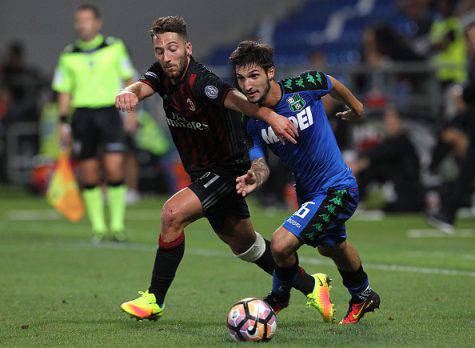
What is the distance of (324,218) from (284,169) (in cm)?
1134

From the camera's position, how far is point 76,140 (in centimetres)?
1260

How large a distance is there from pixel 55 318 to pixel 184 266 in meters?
3.23

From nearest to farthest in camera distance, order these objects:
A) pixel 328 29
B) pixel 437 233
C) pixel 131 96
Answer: pixel 131 96 < pixel 437 233 < pixel 328 29

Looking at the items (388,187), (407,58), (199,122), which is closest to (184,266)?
(199,122)

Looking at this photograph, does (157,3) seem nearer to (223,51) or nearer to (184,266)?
(223,51)

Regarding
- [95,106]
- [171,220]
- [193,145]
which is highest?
[193,145]

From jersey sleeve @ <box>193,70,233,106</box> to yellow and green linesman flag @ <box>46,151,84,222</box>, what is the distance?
7.38 metres

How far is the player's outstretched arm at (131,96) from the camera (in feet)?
21.9

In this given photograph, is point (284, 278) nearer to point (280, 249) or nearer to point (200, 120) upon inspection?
point (280, 249)

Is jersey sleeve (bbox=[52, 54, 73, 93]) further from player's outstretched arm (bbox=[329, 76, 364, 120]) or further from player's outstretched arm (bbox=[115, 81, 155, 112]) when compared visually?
player's outstretched arm (bbox=[329, 76, 364, 120])

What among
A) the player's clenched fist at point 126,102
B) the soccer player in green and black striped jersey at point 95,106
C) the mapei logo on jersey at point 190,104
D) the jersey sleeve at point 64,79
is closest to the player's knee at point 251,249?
the mapei logo on jersey at point 190,104

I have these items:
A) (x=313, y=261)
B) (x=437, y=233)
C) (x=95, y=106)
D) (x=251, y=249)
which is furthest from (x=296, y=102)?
(x=437, y=233)

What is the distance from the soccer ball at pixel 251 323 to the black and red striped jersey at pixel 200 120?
130 cm

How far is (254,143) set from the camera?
23.0ft
